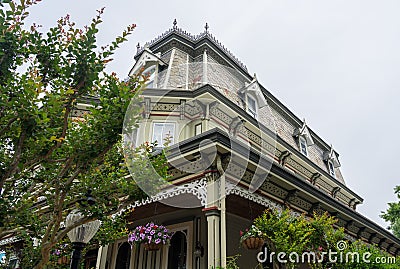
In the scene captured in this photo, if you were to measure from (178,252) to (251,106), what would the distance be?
715cm

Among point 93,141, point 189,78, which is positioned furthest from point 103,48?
point 189,78

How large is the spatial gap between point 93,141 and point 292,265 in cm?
430

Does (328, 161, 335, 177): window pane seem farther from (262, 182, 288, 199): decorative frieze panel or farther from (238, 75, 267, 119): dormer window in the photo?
(262, 182, 288, 199): decorative frieze panel

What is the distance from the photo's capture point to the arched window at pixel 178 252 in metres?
9.35

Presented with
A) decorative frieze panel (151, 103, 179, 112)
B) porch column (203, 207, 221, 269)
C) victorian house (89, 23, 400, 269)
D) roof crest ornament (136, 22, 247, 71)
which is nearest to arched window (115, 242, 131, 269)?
victorian house (89, 23, 400, 269)

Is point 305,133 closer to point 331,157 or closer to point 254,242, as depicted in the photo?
point 331,157

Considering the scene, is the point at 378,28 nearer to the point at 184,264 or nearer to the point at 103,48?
the point at 184,264

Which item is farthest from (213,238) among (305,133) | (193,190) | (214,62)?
(305,133)

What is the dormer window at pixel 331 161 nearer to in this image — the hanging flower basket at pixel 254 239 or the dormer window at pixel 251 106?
the dormer window at pixel 251 106

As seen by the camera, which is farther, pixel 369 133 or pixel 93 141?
pixel 369 133

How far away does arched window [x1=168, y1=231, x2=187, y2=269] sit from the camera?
935 centimetres

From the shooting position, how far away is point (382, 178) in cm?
5200

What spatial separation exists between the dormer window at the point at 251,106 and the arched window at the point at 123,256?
23.1 feet

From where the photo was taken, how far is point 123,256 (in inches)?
423
